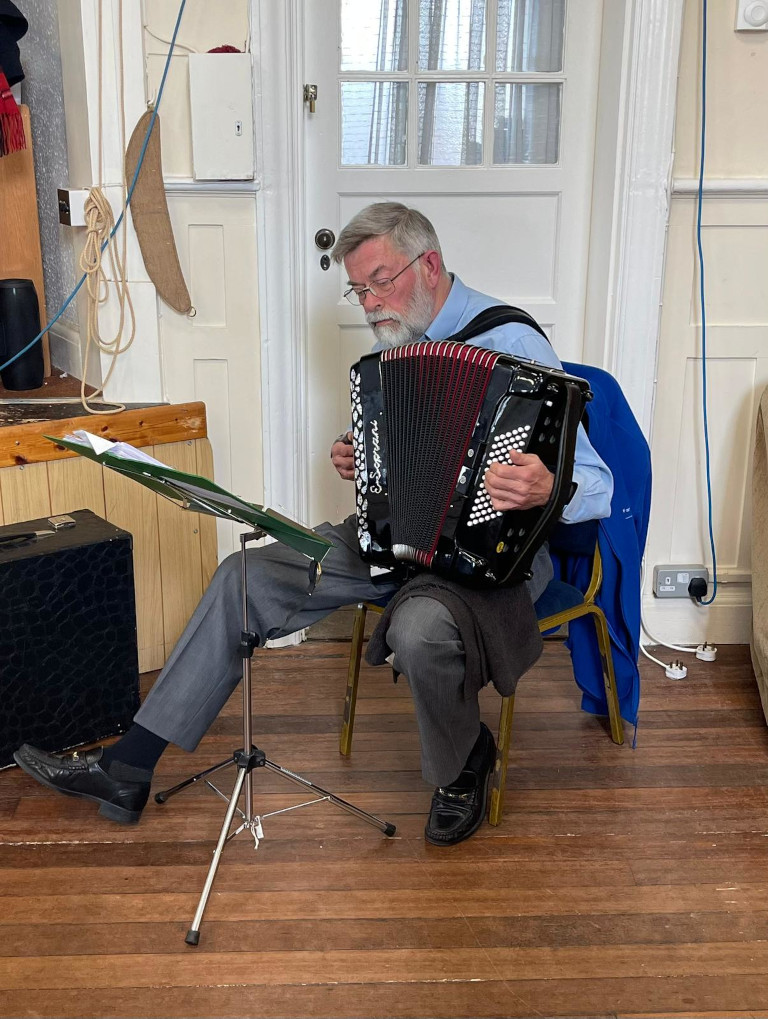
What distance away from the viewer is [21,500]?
2424 millimetres

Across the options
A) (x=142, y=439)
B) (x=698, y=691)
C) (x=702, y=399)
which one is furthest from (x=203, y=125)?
(x=698, y=691)

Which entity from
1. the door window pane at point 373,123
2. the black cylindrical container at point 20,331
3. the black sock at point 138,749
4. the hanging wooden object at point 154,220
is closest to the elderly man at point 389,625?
the black sock at point 138,749

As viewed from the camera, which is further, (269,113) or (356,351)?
(356,351)

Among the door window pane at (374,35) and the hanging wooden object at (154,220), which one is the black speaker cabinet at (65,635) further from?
the door window pane at (374,35)

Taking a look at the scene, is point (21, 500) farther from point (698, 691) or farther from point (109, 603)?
point (698, 691)

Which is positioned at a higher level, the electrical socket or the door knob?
the door knob

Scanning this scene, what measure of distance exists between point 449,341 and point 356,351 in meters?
0.93

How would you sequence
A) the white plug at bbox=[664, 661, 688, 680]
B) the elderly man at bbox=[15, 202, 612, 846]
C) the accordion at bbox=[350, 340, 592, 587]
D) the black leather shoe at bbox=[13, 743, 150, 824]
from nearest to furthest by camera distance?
the accordion at bbox=[350, 340, 592, 587], the elderly man at bbox=[15, 202, 612, 846], the black leather shoe at bbox=[13, 743, 150, 824], the white plug at bbox=[664, 661, 688, 680]

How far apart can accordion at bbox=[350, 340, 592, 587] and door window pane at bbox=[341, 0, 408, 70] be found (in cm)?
108

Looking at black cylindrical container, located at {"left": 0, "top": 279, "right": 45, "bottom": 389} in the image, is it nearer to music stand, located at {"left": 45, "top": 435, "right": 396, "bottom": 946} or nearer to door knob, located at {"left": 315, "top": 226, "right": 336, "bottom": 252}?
door knob, located at {"left": 315, "top": 226, "right": 336, "bottom": 252}

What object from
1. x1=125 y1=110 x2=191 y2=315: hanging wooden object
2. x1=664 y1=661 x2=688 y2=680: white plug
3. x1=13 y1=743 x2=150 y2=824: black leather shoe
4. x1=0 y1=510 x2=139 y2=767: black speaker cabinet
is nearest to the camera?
x1=13 y1=743 x2=150 y2=824: black leather shoe

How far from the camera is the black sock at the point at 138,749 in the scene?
203 centimetres

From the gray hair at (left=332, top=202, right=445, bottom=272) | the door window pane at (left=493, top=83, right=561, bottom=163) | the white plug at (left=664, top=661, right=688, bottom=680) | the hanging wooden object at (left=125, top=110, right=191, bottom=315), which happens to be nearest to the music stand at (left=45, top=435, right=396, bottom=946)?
the gray hair at (left=332, top=202, right=445, bottom=272)

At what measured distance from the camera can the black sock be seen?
203 centimetres
